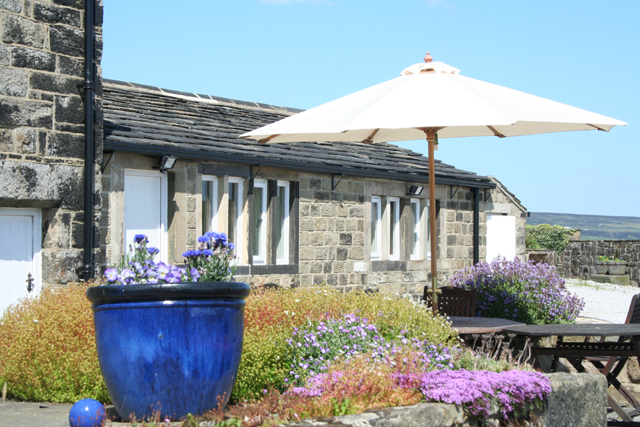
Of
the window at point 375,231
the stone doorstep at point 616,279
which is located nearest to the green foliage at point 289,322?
the window at point 375,231

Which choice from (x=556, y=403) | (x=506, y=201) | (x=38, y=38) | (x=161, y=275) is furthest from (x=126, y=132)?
(x=506, y=201)

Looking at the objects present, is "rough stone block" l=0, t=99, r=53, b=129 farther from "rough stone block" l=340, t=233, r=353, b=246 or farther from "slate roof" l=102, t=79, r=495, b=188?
"rough stone block" l=340, t=233, r=353, b=246

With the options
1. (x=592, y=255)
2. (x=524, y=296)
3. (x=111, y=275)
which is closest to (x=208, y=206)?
(x=524, y=296)

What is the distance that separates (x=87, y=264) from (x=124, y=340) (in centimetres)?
420

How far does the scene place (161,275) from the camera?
4.48 meters

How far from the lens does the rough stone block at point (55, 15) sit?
26.0ft

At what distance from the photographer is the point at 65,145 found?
8.06 metres

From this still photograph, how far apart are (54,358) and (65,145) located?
10.7 ft

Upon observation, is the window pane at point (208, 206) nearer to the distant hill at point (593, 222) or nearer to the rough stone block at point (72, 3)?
the rough stone block at point (72, 3)

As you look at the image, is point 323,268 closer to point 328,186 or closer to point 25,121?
point 328,186

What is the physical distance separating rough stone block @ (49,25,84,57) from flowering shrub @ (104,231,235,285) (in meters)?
4.16

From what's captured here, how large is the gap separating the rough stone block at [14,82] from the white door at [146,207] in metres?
2.29

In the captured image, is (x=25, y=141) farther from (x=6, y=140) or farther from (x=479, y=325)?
(x=479, y=325)

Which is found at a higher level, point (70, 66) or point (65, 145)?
point (70, 66)
